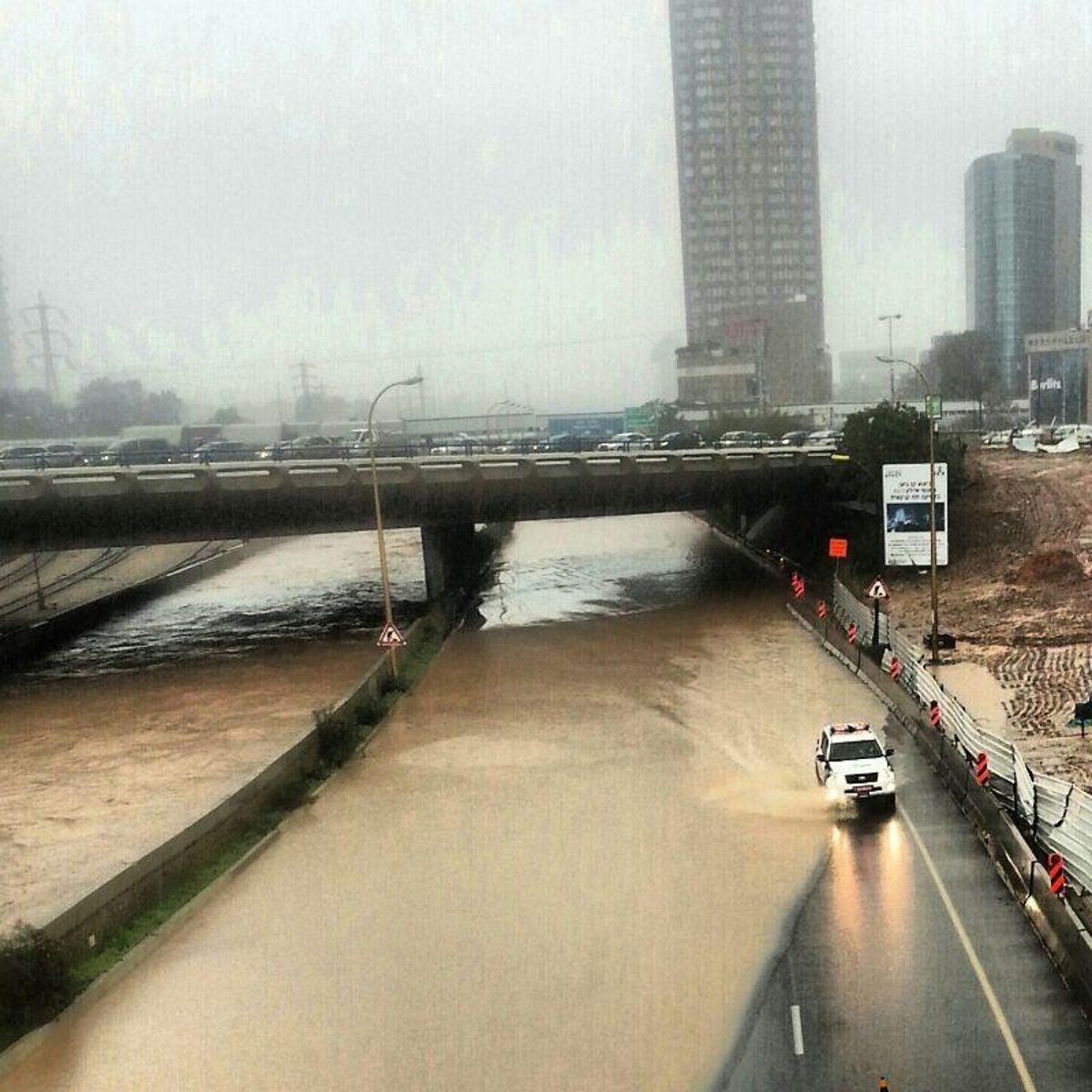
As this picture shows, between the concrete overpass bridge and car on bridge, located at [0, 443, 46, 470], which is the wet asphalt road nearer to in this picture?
the concrete overpass bridge

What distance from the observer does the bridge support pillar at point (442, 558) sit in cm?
4634

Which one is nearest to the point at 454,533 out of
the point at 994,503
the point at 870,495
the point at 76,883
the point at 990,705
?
the point at 870,495

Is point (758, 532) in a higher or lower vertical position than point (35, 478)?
lower

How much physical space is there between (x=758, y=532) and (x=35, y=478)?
3821cm

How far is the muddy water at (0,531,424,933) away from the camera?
19.4m

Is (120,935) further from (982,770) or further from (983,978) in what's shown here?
(982,770)

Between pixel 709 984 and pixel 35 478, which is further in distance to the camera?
pixel 35 478

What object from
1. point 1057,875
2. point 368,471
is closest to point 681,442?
point 368,471

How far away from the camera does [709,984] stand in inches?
491

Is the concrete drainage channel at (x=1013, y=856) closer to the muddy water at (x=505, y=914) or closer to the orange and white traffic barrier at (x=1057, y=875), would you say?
the orange and white traffic barrier at (x=1057, y=875)

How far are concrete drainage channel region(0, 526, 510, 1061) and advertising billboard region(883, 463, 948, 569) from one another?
58.7ft

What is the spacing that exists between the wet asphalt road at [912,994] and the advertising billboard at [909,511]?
834 inches

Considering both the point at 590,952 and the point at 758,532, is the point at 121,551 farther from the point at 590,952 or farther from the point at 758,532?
the point at 590,952

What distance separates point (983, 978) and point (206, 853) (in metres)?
11.4
